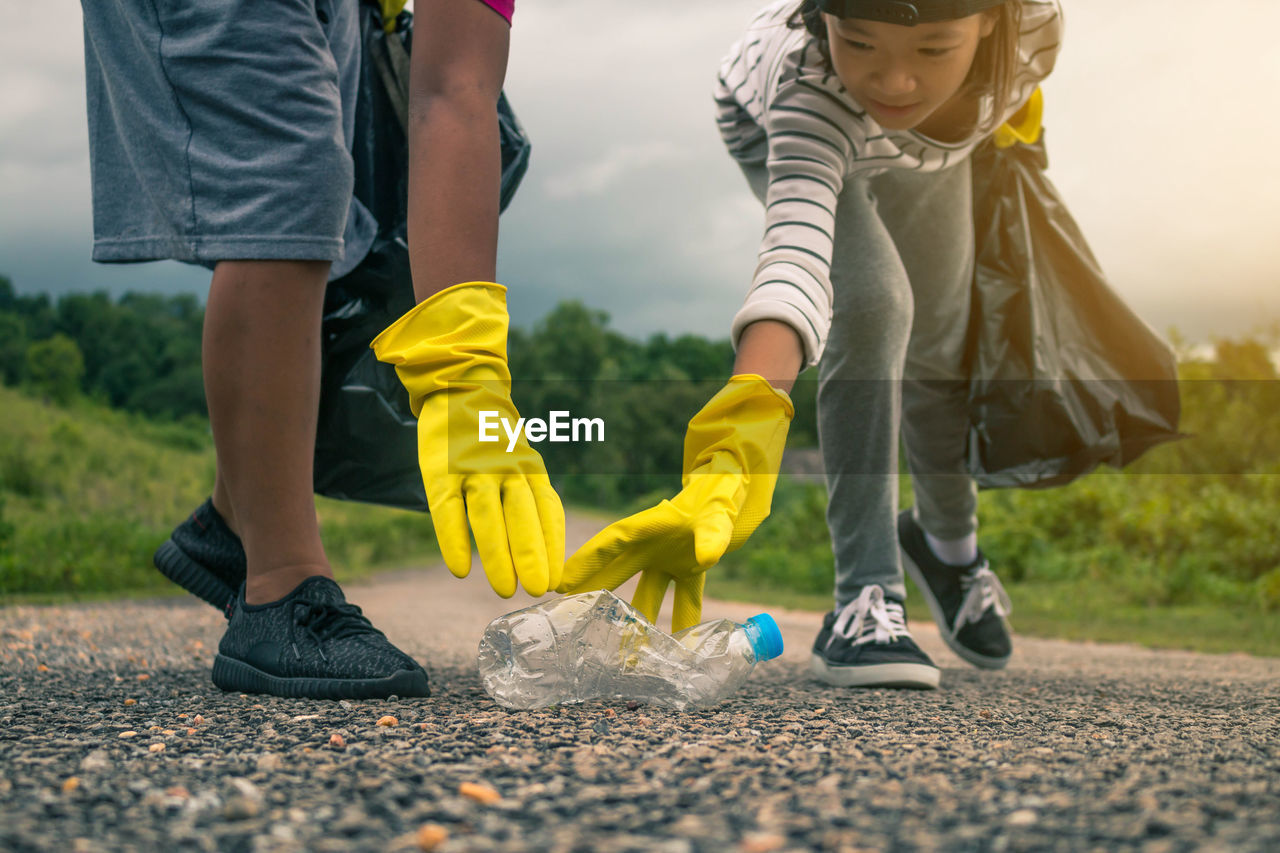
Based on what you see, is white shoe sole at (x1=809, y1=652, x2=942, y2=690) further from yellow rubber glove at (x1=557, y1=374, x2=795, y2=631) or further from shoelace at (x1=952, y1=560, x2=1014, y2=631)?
shoelace at (x1=952, y1=560, x2=1014, y2=631)

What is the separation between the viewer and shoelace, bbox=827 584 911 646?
205cm

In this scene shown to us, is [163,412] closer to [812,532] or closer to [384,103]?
[812,532]

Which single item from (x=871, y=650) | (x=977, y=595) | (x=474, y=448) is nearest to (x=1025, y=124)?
(x=977, y=595)

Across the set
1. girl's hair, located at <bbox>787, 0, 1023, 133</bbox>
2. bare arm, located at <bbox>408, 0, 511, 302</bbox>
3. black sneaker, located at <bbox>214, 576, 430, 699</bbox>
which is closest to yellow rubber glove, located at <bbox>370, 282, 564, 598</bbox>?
bare arm, located at <bbox>408, 0, 511, 302</bbox>

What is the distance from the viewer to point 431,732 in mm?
1225

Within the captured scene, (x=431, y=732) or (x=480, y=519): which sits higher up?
(x=480, y=519)

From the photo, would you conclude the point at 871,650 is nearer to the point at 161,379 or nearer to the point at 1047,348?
the point at 1047,348

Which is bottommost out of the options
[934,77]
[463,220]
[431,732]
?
[431,732]

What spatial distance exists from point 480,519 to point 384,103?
1.31 meters

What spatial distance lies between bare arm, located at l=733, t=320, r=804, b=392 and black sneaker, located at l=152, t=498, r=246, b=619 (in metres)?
1.14

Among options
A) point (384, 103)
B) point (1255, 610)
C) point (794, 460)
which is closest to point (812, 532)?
point (794, 460)

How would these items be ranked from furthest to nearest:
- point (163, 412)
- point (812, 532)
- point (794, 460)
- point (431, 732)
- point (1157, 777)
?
1. point (794, 460)
2. point (163, 412)
3. point (812, 532)
4. point (431, 732)
5. point (1157, 777)

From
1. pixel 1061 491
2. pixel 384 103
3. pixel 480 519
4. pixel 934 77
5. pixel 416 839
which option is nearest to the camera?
pixel 416 839

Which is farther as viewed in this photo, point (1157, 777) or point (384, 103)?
point (384, 103)
